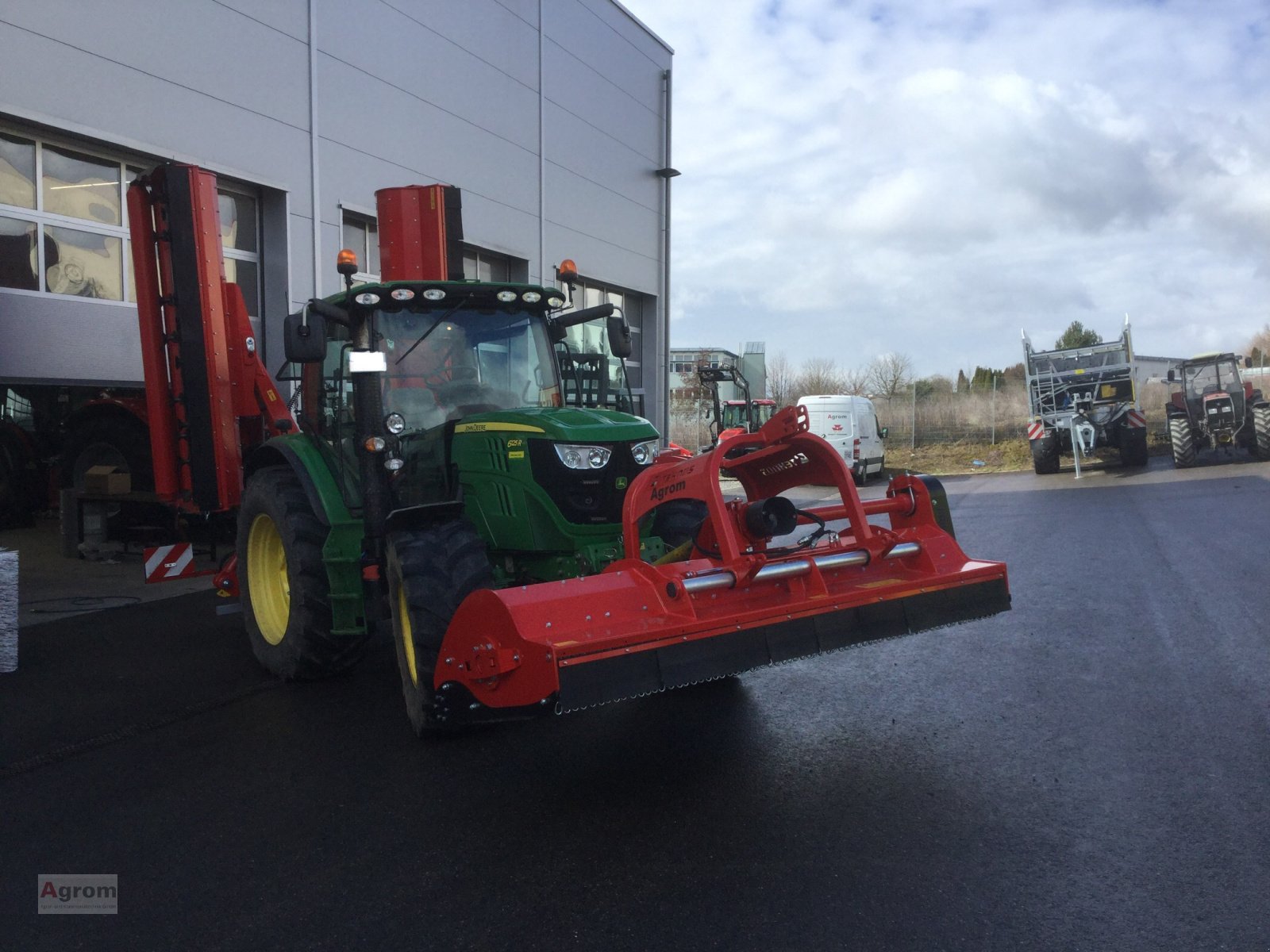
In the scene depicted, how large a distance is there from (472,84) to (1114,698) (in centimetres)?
1328

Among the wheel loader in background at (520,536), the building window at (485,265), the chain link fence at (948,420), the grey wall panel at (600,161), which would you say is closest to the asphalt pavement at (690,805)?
the wheel loader in background at (520,536)

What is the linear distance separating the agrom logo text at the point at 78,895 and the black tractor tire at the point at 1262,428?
23818mm

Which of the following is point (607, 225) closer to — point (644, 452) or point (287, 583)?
point (287, 583)

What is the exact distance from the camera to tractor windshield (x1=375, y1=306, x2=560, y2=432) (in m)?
5.55

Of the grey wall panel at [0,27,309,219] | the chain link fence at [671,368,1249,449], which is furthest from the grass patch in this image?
the grey wall panel at [0,27,309,219]

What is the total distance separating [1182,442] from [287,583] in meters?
20.5

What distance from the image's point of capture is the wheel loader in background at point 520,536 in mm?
3818

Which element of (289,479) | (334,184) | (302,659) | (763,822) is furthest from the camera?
(334,184)

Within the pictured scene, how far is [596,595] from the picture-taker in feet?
12.8

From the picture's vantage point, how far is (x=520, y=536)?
5.11 meters

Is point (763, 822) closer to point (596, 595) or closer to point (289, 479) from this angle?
point (596, 595)

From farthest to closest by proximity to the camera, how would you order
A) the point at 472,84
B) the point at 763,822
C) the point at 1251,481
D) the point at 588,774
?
the point at 1251,481, the point at 472,84, the point at 588,774, the point at 763,822

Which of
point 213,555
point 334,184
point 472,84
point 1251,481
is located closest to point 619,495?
point 213,555

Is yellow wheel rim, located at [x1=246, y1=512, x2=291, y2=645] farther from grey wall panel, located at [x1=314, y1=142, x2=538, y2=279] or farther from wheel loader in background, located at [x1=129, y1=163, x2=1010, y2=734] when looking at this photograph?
grey wall panel, located at [x1=314, y1=142, x2=538, y2=279]
